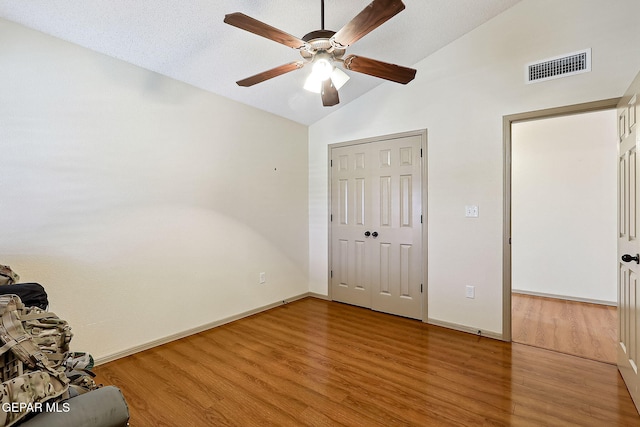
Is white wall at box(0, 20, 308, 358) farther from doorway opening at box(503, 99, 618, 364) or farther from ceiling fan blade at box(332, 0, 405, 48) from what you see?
doorway opening at box(503, 99, 618, 364)

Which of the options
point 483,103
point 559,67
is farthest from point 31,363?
point 559,67

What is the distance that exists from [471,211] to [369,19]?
2207 mm

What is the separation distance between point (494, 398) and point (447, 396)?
0.30 m

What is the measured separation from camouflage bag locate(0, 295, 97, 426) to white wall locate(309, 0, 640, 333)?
3073 millimetres

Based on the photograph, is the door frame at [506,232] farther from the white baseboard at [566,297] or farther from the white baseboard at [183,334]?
the white baseboard at [183,334]

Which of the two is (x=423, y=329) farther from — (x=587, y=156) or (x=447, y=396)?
(x=587, y=156)

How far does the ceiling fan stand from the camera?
5.06ft

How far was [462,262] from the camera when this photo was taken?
3143mm

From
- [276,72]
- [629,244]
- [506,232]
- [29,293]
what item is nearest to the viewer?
[29,293]

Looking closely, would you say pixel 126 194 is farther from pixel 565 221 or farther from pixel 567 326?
pixel 565 221

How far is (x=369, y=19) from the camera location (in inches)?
61.7

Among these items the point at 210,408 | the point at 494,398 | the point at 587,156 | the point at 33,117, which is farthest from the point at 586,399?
the point at 33,117

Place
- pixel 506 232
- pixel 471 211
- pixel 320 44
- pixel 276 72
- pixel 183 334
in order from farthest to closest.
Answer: pixel 471 211 → pixel 183 334 → pixel 506 232 → pixel 276 72 → pixel 320 44

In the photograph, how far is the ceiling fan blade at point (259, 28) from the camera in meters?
1.57
